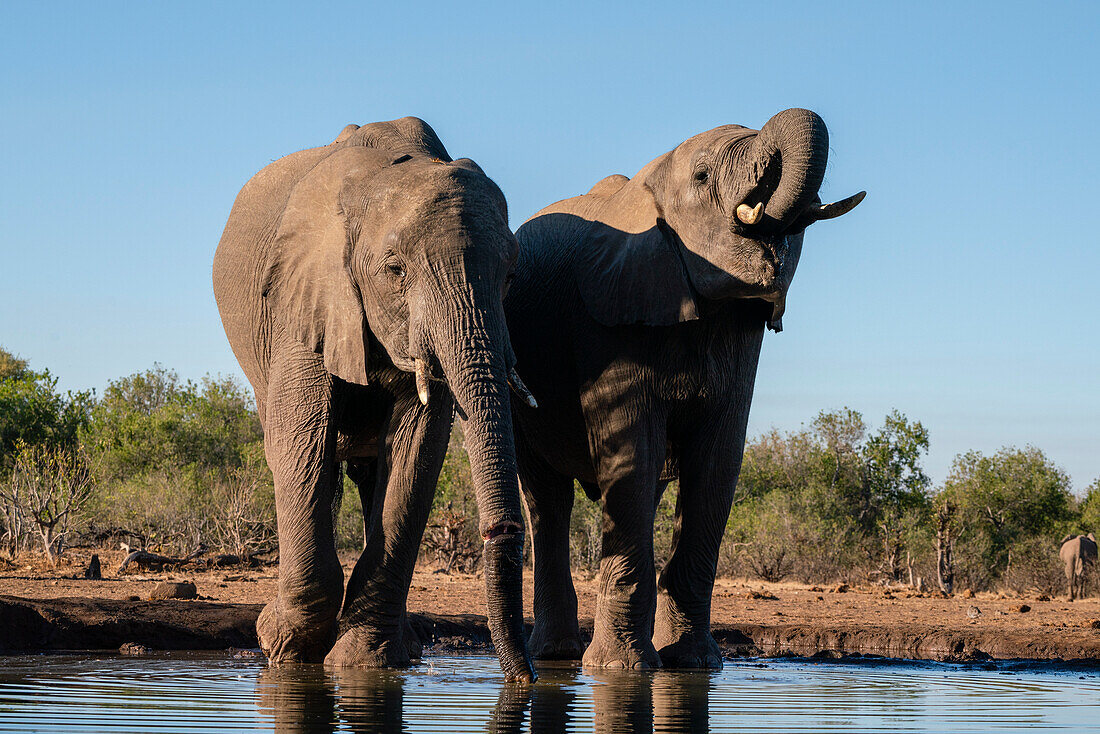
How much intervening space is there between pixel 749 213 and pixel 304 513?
2819 mm

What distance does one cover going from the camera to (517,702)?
550 centimetres

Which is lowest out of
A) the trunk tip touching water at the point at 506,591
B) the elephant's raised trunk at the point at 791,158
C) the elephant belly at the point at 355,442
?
the trunk tip touching water at the point at 506,591

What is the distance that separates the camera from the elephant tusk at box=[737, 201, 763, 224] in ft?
23.3

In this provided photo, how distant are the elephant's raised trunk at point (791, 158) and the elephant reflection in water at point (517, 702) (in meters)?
2.51

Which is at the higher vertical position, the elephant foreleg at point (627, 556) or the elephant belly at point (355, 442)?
the elephant belly at point (355, 442)

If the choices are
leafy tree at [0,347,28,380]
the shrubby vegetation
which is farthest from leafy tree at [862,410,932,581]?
leafy tree at [0,347,28,380]

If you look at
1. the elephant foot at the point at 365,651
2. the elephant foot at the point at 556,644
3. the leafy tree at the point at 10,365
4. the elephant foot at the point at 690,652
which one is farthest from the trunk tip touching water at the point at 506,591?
the leafy tree at the point at 10,365

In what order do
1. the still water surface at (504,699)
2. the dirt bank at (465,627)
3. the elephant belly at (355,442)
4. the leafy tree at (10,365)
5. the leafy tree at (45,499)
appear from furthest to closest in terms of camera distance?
the leafy tree at (10,365), the leafy tree at (45,499), the dirt bank at (465,627), the elephant belly at (355,442), the still water surface at (504,699)

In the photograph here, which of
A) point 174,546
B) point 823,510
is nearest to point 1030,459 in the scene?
point 823,510

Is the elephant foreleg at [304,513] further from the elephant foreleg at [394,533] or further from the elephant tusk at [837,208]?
the elephant tusk at [837,208]

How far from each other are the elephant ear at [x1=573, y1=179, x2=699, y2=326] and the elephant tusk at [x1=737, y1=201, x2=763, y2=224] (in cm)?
52

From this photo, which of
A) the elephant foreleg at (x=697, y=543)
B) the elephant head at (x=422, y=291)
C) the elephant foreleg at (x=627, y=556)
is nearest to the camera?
the elephant head at (x=422, y=291)

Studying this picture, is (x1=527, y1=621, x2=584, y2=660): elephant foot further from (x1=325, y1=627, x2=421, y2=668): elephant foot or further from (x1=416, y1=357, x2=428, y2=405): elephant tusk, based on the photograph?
(x1=416, y1=357, x2=428, y2=405): elephant tusk

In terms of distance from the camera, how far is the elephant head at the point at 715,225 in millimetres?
6938
